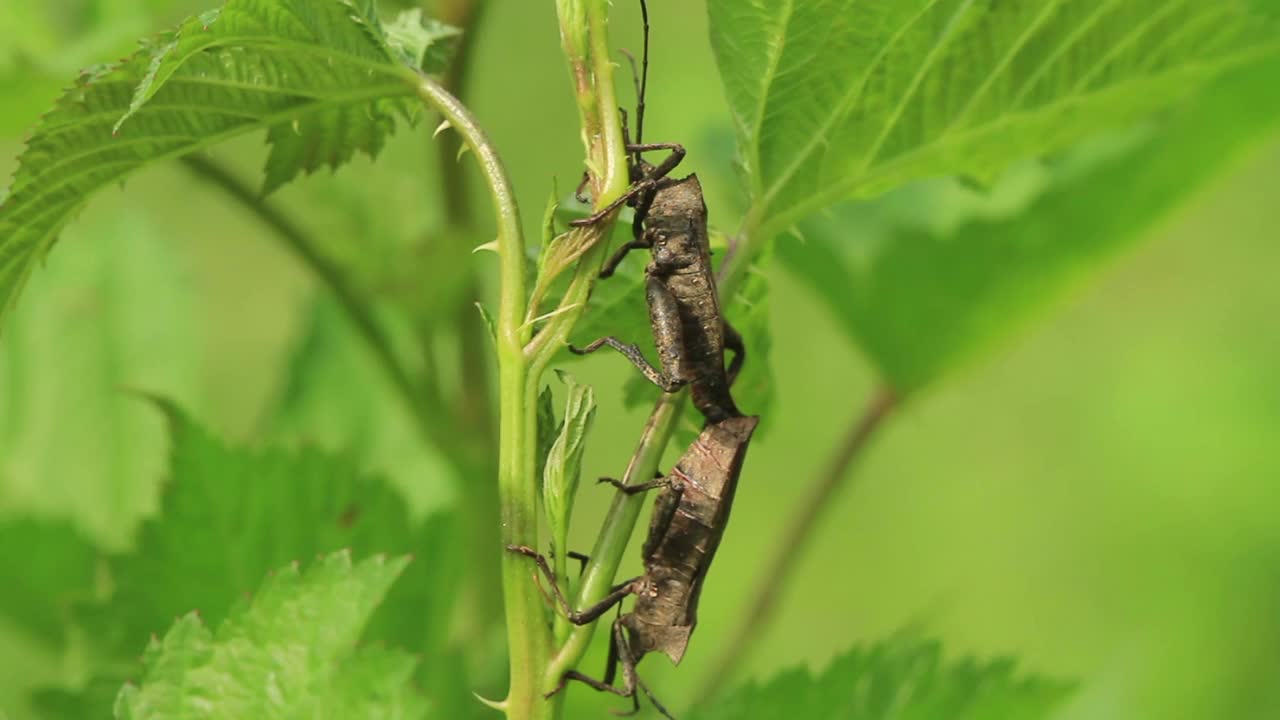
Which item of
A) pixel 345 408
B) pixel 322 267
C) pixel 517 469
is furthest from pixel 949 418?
pixel 517 469

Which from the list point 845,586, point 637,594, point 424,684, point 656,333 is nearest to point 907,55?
point 656,333

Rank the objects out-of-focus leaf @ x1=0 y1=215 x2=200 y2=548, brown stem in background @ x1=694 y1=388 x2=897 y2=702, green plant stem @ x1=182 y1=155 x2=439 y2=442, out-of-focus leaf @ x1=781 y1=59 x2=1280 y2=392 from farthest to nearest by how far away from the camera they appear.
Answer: out-of-focus leaf @ x1=0 y1=215 x2=200 y2=548 < out-of-focus leaf @ x1=781 y1=59 x2=1280 y2=392 < brown stem in background @ x1=694 y1=388 x2=897 y2=702 < green plant stem @ x1=182 y1=155 x2=439 y2=442

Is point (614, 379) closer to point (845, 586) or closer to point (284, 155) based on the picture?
point (845, 586)

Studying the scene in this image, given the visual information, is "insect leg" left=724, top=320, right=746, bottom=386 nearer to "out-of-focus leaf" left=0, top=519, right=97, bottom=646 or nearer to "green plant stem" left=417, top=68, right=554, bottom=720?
"green plant stem" left=417, top=68, right=554, bottom=720

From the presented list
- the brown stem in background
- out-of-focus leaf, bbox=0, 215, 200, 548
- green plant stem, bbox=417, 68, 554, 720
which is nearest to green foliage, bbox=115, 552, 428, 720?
green plant stem, bbox=417, 68, 554, 720

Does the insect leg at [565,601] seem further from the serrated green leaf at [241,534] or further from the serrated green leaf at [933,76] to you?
the serrated green leaf at [241,534]

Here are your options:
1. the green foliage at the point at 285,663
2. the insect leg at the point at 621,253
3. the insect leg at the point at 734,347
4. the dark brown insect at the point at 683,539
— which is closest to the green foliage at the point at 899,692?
the dark brown insect at the point at 683,539

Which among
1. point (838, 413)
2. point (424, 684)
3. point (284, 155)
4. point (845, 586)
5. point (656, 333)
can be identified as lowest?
point (845, 586)
